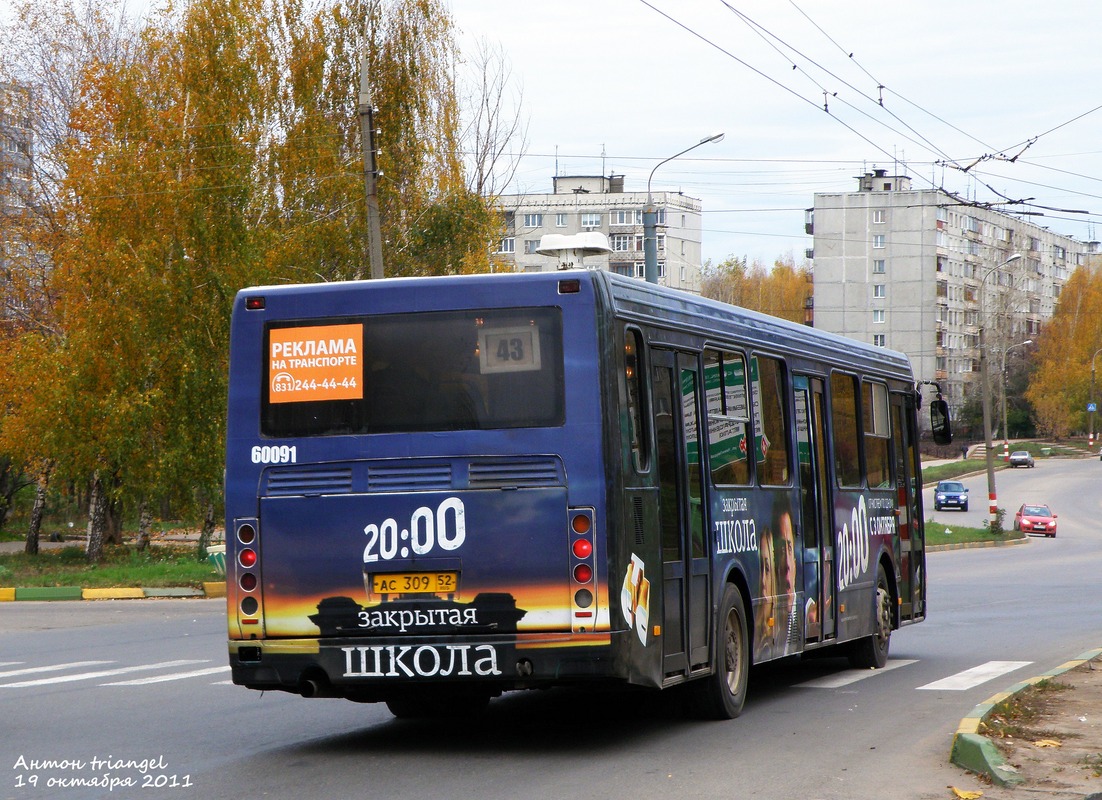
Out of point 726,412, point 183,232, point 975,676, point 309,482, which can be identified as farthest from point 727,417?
point 183,232

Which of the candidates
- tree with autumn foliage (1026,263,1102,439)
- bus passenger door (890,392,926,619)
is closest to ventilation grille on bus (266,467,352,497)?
bus passenger door (890,392,926,619)

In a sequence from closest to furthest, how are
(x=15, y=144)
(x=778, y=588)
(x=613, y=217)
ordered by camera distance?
(x=778, y=588) < (x=15, y=144) < (x=613, y=217)

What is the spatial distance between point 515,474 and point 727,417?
256 centimetres

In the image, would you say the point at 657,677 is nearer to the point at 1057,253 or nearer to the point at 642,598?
the point at 642,598

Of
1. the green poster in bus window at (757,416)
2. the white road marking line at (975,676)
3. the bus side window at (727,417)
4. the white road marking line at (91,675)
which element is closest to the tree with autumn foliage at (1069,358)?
the white road marking line at (975,676)

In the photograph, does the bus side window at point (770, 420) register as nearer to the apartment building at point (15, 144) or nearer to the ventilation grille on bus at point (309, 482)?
the ventilation grille on bus at point (309, 482)

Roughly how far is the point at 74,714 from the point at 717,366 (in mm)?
5456

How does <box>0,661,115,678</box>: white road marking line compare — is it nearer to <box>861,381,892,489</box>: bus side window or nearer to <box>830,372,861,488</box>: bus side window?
<box>830,372,861,488</box>: bus side window

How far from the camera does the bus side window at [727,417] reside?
10.2m

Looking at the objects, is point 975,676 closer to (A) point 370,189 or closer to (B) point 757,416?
(B) point 757,416

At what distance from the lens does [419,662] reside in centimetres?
844

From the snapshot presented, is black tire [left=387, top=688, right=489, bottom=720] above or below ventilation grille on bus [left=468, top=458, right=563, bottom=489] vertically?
below

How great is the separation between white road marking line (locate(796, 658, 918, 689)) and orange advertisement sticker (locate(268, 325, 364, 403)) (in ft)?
19.2

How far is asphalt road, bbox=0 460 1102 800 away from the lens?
7.86 metres
